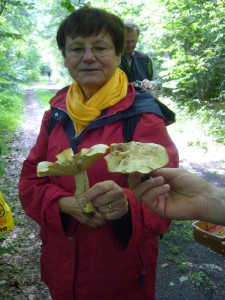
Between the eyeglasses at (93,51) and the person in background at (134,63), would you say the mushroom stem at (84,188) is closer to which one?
the eyeglasses at (93,51)

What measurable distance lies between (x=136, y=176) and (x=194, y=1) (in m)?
10.4

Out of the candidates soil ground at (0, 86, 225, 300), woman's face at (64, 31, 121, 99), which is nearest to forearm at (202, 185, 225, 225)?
woman's face at (64, 31, 121, 99)

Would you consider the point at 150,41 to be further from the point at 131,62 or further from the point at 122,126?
the point at 122,126

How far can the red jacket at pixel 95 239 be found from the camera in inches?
65.8

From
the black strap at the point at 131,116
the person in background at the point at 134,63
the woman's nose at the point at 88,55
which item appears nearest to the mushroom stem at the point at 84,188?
the black strap at the point at 131,116

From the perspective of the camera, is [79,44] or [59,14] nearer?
[79,44]

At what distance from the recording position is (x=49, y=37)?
108ft

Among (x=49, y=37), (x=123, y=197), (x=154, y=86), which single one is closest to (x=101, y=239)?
(x=123, y=197)

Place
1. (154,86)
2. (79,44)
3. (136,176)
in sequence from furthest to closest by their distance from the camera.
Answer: (154,86), (79,44), (136,176)

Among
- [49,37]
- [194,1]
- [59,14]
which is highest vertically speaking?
[194,1]

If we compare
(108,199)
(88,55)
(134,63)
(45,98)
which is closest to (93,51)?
(88,55)

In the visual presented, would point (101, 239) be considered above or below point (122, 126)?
below

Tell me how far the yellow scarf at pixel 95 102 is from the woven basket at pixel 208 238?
2.36 m

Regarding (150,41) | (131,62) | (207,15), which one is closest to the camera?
(131,62)
